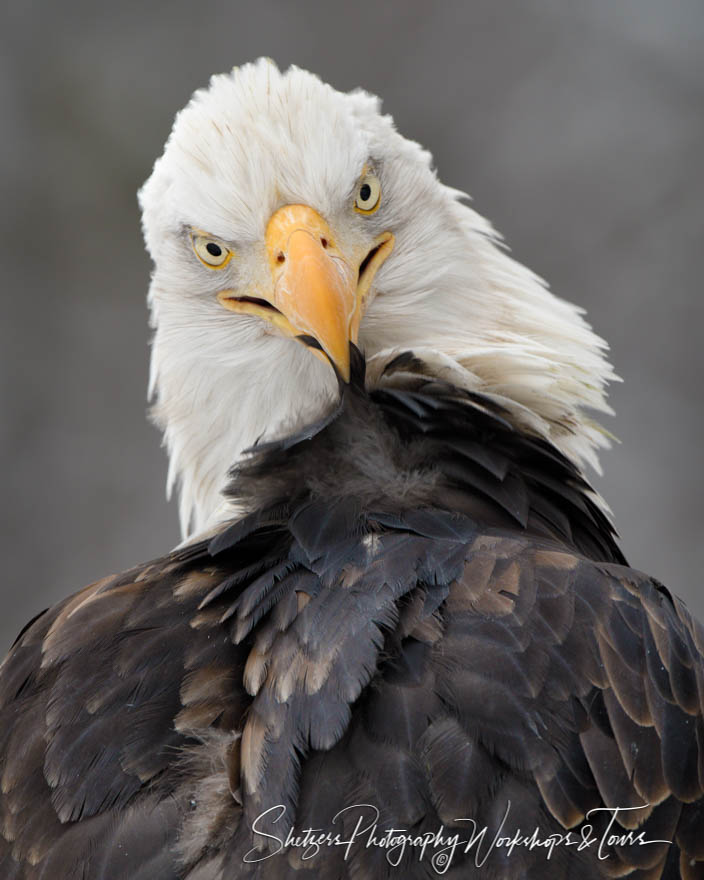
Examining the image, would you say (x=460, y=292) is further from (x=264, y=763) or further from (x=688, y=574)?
(x=688, y=574)

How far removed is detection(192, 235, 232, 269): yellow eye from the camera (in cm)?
235

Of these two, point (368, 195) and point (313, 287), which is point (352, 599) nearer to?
point (313, 287)

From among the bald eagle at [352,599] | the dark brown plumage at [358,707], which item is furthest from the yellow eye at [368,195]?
the dark brown plumage at [358,707]

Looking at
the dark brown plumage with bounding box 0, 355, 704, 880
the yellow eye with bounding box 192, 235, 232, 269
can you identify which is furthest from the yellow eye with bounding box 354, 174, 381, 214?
the dark brown plumage with bounding box 0, 355, 704, 880

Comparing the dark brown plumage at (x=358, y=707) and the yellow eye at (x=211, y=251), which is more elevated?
the yellow eye at (x=211, y=251)

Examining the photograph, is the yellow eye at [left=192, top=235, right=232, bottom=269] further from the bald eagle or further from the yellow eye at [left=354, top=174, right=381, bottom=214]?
the yellow eye at [left=354, top=174, right=381, bottom=214]

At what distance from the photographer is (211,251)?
7.77ft

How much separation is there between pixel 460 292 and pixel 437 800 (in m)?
1.17

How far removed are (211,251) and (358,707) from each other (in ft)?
3.61

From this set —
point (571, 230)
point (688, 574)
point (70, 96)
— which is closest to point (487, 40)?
point (571, 230)

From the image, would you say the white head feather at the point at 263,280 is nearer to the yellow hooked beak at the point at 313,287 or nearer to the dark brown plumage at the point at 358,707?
the yellow hooked beak at the point at 313,287

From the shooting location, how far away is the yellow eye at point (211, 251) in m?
2.35

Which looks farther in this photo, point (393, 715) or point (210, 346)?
point (210, 346)

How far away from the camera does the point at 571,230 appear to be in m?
6.10
